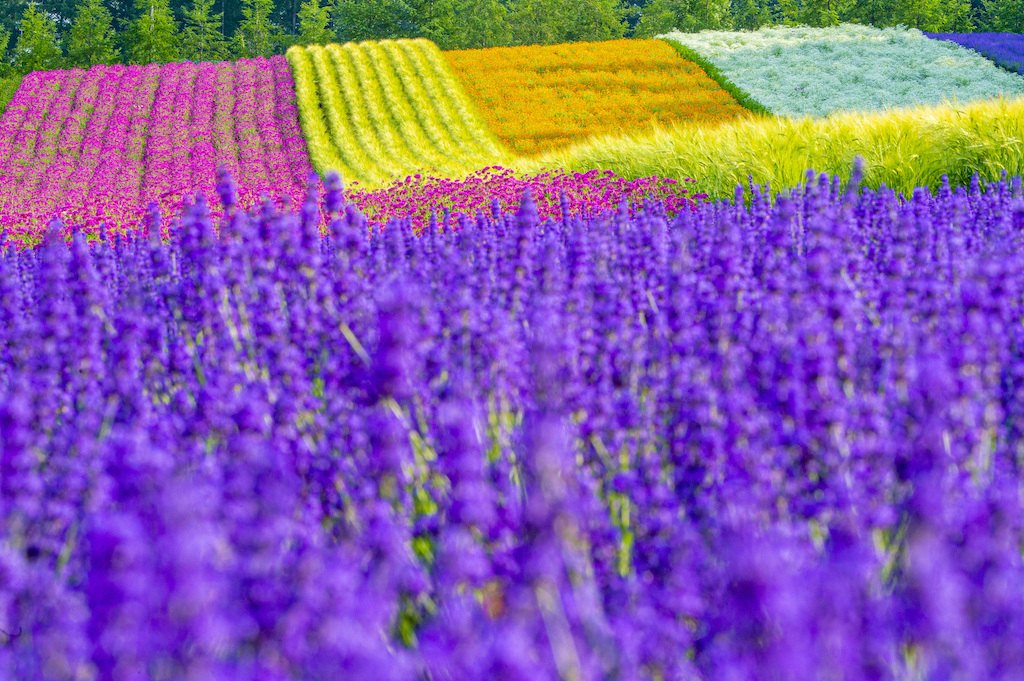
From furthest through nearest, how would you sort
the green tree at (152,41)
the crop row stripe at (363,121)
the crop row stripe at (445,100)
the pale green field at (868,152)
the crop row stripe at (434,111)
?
the green tree at (152,41) → the crop row stripe at (445,100) → the crop row stripe at (434,111) → the crop row stripe at (363,121) → the pale green field at (868,152)

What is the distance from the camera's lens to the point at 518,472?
173 centimetres

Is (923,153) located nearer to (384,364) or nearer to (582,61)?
(384,364)

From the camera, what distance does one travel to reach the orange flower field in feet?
51.8

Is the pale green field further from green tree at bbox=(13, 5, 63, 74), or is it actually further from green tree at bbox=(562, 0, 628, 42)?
green tree at bbox=(562, 0, 628, 42)

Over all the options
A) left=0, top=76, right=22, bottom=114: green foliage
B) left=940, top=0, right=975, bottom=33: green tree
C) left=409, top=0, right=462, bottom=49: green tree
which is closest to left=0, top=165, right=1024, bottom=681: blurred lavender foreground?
left=0, top=76, right=22, bottom=114: green foliage

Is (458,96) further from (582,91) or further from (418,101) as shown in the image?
(582,91)

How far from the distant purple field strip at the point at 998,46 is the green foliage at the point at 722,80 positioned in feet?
18.9

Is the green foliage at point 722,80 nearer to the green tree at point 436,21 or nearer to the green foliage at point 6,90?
the green tree at point 436,21

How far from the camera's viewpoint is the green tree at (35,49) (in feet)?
90.1

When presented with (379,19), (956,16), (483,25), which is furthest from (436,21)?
(956,16)

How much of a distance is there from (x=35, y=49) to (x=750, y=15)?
28829 millimetres

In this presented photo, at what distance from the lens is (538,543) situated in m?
0.97

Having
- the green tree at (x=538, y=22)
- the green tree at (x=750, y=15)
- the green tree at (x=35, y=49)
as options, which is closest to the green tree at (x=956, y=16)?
the green tree at (x=750, y=15)

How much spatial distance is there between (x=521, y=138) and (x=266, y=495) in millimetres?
15090
